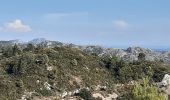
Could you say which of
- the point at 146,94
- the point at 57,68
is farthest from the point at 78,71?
the point at 146,94

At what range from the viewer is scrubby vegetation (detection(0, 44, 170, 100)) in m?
79.2

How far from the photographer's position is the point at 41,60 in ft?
293

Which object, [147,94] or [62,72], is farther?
[62,72]

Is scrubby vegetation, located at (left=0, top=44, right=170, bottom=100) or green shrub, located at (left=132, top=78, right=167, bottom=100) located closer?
green shrub, located at (left=132, top=78, right=167, bottom=100)

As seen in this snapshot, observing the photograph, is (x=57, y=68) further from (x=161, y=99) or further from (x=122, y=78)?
(x=161, y=99)

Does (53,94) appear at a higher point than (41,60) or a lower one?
lower

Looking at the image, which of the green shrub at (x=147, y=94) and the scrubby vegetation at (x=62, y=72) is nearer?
the green shrub at (x=147, y=94)

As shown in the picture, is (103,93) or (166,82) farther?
(166,82)

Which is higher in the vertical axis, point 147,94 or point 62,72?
point 147,94

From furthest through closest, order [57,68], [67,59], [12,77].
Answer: [67,59] → [57,68] → [12,77]

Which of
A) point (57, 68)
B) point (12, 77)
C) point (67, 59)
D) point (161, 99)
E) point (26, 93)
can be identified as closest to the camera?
point (161, 99)

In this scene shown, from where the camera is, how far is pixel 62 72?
87.6m

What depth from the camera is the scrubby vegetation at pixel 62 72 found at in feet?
260

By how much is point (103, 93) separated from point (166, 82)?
15595mm
